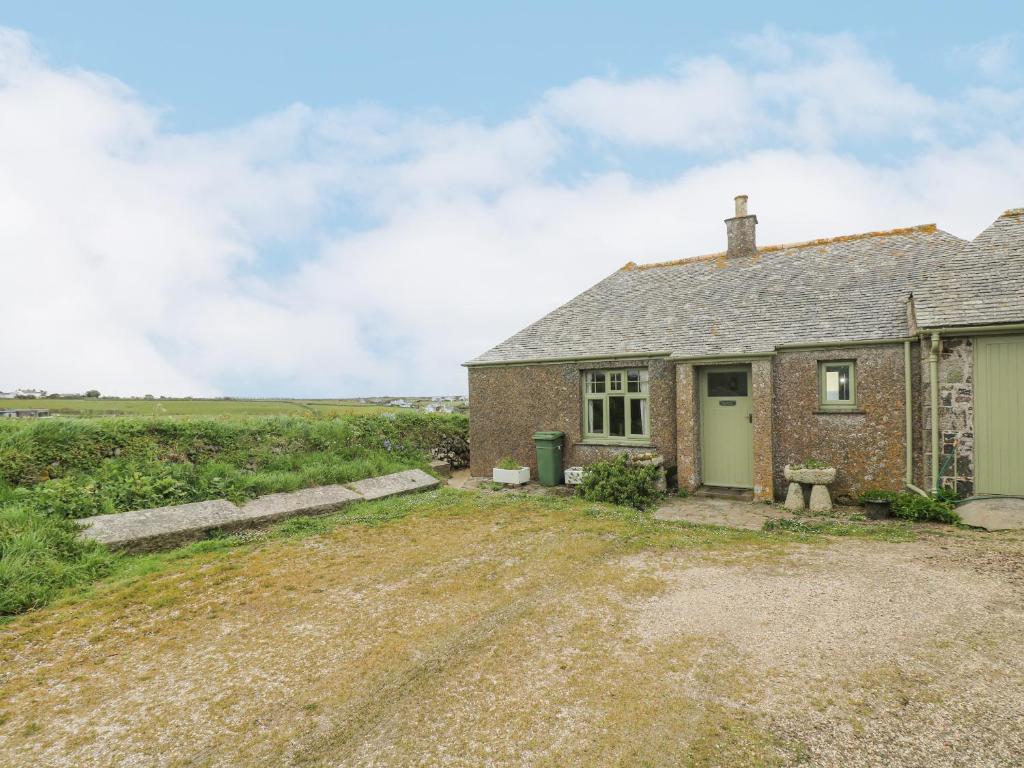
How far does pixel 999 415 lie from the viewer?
29.6 ft

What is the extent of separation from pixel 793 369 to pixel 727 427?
6.08ft

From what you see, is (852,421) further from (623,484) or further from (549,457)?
(549,457)

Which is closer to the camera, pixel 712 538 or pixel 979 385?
pixel 712 538

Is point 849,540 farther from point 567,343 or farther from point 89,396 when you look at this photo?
point 89,396

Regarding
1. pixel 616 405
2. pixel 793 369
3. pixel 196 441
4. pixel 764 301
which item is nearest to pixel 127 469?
pixel 196 441

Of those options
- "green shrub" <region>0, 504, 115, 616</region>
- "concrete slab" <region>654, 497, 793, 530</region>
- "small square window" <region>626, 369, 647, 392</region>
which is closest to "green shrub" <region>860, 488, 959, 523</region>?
"concrete slab" <region>654, 497, 793, 530</region>

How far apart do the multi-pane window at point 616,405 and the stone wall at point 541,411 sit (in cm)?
19

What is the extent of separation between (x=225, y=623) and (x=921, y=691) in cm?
612

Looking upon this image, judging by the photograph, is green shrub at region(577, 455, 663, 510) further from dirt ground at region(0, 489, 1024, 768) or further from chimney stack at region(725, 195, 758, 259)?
chimney stack at region(725, 195, 758, 259)

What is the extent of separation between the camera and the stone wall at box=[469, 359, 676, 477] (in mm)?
12133

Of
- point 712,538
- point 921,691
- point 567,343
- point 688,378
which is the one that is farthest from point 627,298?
point 921,691

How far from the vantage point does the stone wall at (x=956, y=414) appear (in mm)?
9203

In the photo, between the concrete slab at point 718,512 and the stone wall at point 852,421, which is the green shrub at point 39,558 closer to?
the concrete slab at point 718,512

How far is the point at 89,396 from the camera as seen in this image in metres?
13.9
